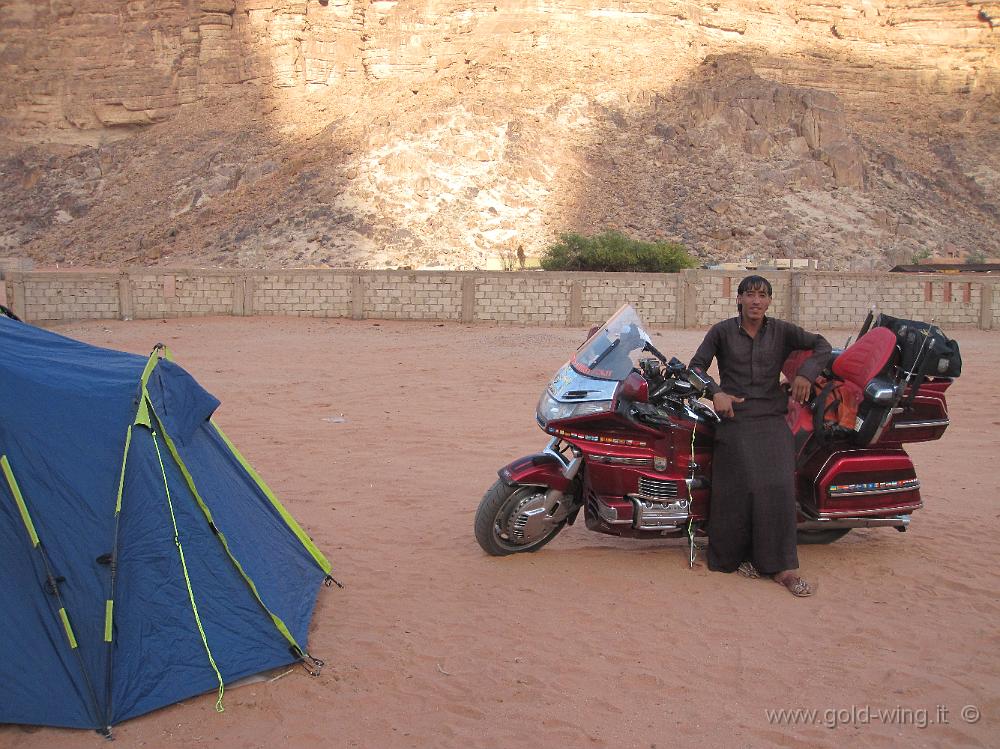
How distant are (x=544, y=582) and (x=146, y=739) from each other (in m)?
2.28

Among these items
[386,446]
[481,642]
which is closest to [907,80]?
[386,446]

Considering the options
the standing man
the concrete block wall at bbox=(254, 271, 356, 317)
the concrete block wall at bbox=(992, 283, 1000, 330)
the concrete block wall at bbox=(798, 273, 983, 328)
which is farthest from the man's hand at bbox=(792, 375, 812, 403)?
the concrete block wall at bbox=(992, 283, 1000, 330)

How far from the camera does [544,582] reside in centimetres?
517

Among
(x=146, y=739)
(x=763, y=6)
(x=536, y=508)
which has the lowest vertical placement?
(x=146, y=739)

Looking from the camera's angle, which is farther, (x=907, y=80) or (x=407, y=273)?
(x=907, y=80)

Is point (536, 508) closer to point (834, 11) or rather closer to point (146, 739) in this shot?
point (146, 739)

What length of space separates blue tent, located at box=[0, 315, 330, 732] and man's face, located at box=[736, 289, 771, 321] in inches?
112

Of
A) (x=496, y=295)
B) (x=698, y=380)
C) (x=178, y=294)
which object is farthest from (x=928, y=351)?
(x=178, y=294)

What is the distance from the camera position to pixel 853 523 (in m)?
5.41

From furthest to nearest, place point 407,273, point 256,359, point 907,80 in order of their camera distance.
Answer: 1. point 907,80
2. point 407,273
3. point 256,359

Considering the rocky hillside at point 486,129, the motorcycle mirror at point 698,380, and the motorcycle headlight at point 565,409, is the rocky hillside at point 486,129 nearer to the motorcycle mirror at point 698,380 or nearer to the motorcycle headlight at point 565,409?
the motorcycle headlight at point 565,409

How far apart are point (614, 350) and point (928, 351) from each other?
170 centimetres

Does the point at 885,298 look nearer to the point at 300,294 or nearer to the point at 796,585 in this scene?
the point at 300,294

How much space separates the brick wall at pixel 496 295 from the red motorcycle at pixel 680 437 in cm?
1638
